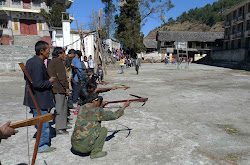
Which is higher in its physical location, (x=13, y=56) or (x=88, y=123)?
(x=13, y=56)

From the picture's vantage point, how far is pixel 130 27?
36.4 meters

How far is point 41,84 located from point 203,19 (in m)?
132

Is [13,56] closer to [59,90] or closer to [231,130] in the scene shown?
[59,90]

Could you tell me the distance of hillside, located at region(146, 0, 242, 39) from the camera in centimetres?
10500

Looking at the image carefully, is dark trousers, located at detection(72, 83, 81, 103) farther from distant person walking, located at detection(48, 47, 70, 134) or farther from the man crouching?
the man crouching

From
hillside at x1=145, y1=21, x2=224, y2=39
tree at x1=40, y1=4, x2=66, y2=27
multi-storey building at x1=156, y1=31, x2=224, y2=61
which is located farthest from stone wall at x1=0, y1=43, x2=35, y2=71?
hillside at x1=145, y1=21, x2=224, y2=39

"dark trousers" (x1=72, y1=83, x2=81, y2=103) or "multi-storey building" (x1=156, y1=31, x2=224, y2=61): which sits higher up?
"multi-storey building" (x1=156, y1=31, x2=224, y2=61)

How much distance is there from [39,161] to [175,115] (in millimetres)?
3511

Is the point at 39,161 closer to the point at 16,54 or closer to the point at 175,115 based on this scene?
the point at 175,115

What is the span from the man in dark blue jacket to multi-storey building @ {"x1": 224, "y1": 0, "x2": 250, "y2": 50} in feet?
113

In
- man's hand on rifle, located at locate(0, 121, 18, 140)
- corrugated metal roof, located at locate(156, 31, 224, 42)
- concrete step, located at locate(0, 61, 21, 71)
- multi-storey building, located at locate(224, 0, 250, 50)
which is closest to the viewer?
man's hand on rifle, located at locate(0, 121, 18, 140)

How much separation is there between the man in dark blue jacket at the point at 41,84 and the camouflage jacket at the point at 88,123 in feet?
2.31

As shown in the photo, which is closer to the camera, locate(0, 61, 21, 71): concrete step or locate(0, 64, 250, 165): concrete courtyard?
locate(0, 64, 250, 165): concrete courtyard

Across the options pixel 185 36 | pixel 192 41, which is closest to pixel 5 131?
pixel 185 36
